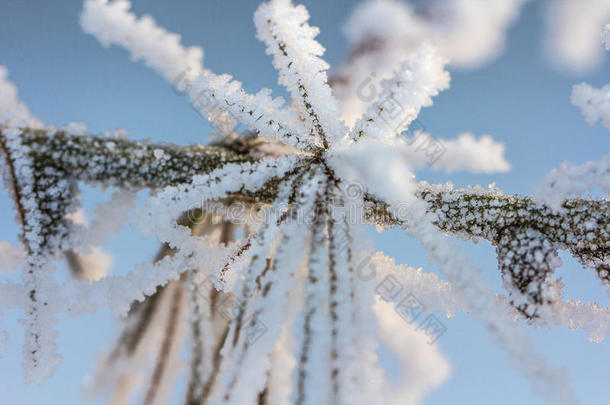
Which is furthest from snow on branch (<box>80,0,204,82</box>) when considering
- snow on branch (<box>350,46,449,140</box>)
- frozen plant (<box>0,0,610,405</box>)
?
snow on branch (<box>350,46,449,140</box>)

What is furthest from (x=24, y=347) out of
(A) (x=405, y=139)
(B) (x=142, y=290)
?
(A) (x=405, y=139)

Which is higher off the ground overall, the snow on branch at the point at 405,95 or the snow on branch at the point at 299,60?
the snow on branch at the point at 405,95

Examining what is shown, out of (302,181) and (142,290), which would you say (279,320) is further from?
(142,290)

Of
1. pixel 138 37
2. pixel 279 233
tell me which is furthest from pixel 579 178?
pixel 138 37

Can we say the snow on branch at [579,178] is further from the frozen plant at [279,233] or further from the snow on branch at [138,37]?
the snow on branch at [138,37]

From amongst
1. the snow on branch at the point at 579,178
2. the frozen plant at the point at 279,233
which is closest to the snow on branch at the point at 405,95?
the frozen plant at the point at 279,233

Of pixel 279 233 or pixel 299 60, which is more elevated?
pixel 299 60

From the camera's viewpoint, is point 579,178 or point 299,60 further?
point 299,60

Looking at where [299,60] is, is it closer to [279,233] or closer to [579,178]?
[279,233]
